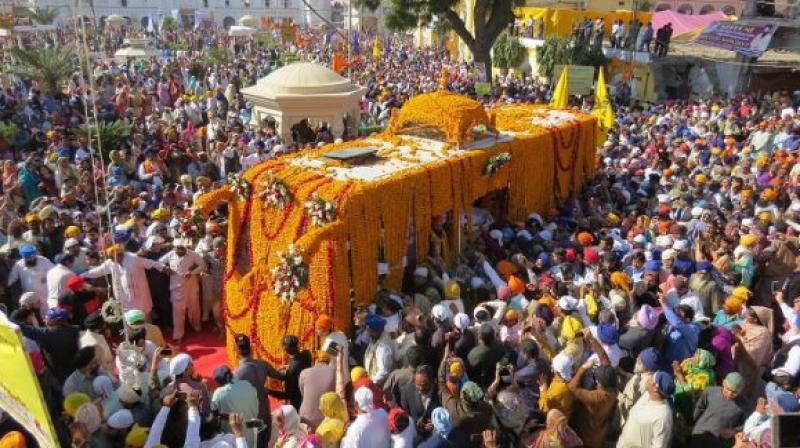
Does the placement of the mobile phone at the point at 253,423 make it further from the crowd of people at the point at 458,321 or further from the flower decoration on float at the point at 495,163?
the flower decoration on float at the point at 495,163

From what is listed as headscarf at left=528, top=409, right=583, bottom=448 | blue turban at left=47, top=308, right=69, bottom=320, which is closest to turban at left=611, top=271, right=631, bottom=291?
headscarf at left=528, top=409, right=583, bottom=448

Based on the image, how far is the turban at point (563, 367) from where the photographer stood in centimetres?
592

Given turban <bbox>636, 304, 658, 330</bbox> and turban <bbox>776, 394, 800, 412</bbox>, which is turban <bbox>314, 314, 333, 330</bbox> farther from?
turban <bbox>776, 394, 800, 412</bbox>

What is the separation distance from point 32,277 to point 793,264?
9582mm

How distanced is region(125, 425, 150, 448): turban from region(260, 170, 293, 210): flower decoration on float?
3222 millimetres

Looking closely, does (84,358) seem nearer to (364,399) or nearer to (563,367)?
(364,399)

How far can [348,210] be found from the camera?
7.08m

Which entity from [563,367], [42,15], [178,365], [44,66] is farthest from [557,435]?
[42,15]

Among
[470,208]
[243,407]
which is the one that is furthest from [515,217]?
[243,407]

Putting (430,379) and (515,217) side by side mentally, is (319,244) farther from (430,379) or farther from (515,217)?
(515,217)

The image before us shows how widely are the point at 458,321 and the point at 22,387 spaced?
403 cm

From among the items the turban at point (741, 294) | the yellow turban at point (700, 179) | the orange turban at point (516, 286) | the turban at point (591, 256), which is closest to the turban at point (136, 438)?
the orange turban at point (516, 286)

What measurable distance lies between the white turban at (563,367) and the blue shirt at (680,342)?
4.23 feet

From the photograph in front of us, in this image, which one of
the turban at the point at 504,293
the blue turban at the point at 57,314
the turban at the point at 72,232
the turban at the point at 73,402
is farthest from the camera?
the turban at the point at 72,232
